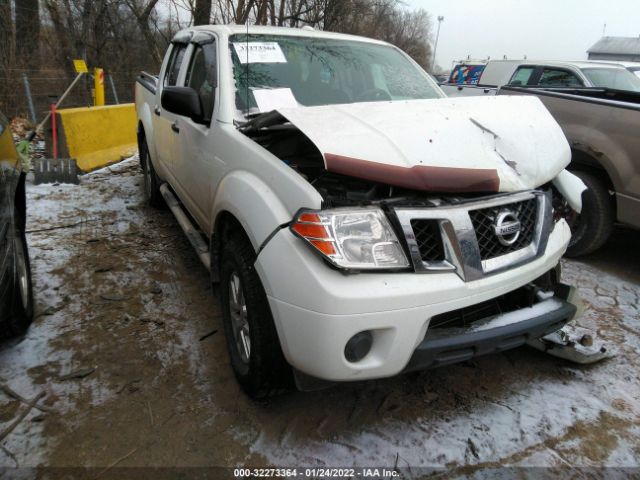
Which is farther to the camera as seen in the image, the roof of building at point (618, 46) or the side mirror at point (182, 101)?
the roof of building at point (618, 46)

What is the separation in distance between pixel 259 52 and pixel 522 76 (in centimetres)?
718

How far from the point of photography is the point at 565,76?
7.67m

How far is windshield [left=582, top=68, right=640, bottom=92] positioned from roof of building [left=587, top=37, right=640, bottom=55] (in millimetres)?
66858

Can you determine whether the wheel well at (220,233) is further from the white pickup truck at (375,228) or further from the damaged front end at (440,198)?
the damaged front end at (440,198)

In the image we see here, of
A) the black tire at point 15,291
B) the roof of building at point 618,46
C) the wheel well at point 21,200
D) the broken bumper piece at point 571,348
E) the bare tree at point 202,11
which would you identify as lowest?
the broken bumper piece at point 571,348

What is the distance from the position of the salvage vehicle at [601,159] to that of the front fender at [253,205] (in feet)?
9.58

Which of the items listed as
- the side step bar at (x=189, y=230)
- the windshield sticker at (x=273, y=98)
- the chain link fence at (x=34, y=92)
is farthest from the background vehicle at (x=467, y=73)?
the chain link fence at (x=34, y=92)

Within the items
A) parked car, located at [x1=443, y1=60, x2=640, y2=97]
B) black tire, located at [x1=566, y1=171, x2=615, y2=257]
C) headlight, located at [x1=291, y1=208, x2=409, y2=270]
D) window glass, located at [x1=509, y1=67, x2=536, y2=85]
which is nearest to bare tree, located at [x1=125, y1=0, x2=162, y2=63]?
parked car, located at [x1=443, y1=60, x2=640, y2=97]

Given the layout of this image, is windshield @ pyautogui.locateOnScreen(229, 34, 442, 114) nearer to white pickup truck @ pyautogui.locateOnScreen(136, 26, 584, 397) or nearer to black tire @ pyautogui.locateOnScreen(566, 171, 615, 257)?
white pickup truck @ pyautogui.locateOnScreen(136, 26, 584, 397)

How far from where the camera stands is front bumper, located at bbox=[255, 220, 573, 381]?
1676 mm

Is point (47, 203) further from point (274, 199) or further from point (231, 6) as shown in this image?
point (231, 6)

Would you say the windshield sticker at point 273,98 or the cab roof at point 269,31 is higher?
the cab roof at point 269,31

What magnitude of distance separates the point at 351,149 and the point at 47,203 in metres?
4.70

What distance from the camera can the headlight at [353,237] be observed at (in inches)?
67.2
